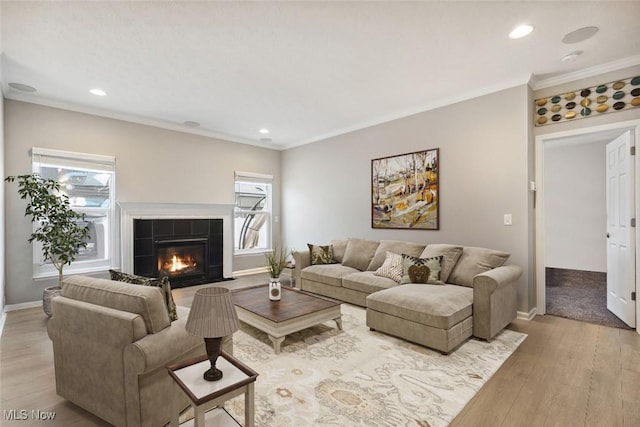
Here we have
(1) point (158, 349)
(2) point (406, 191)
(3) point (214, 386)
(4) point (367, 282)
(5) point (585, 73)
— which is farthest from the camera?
(2) point (406, 191)

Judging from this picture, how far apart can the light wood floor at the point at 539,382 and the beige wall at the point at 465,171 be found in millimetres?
779

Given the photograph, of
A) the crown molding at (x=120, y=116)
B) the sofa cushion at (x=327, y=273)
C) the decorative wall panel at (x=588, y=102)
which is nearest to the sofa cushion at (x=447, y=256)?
the sofa cushion at (x=327, y=273)

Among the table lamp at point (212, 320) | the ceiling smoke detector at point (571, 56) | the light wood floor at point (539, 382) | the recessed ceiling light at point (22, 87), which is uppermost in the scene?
the ceiling smoke detector at point (571, 56)

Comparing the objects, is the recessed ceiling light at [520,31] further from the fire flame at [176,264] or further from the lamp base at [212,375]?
the fire flame at [176,264]

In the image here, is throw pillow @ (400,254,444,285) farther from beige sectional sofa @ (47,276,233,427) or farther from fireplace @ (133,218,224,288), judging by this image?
fireplace @ (133,218,224,288)

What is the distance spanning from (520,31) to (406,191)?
241cm

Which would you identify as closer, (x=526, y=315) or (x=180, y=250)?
(x=526, y=315)

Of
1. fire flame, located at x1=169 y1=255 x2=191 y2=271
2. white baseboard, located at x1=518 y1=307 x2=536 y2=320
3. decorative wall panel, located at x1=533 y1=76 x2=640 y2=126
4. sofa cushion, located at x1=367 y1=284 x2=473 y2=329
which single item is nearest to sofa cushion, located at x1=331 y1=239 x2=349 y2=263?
sofa cushion, located at x1=367 y1=284 x2=473 y2=329

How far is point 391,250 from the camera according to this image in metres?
4.34

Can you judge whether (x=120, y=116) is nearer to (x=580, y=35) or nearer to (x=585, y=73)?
(x=580, y=35)

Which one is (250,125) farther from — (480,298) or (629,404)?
(629,404)

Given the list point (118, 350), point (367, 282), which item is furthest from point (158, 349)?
point (367, 282)

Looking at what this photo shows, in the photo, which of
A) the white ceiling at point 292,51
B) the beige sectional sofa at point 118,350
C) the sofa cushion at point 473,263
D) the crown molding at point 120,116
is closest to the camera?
the beige sectional sofa at point 118,350

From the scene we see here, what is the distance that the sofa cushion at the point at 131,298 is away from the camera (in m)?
1.69
